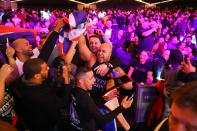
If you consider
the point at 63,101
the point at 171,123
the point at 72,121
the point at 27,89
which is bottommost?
the point at 72,121

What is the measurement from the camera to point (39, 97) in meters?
2.18

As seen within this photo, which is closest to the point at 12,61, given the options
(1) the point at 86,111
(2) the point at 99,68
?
(2) the point at 99,68

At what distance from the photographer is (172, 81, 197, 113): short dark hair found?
3.07 ft

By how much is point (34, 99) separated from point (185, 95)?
61.8 inches

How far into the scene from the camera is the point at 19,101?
238 centimetres

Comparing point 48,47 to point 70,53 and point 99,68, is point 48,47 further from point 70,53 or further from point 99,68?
point 99,68

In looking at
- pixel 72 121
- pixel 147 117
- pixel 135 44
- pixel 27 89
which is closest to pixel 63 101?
pixel 72 121

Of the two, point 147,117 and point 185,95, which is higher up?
point 185,95

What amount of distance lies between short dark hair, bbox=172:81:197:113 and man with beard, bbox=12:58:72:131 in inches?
58.1

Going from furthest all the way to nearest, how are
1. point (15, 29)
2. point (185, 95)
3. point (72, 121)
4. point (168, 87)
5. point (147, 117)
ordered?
point (147, 117), point (15, 29), point (168, 87), point (72, 121), point (185, 95)

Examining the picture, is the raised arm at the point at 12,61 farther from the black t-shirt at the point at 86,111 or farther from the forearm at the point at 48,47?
the black t-shirt at the point at 86,111

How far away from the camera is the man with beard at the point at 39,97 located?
2205 millimetres

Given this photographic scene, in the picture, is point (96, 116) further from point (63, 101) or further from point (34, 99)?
point (34, 99)

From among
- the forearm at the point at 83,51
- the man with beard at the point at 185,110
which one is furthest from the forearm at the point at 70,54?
the man with beard at the point at 185,110
